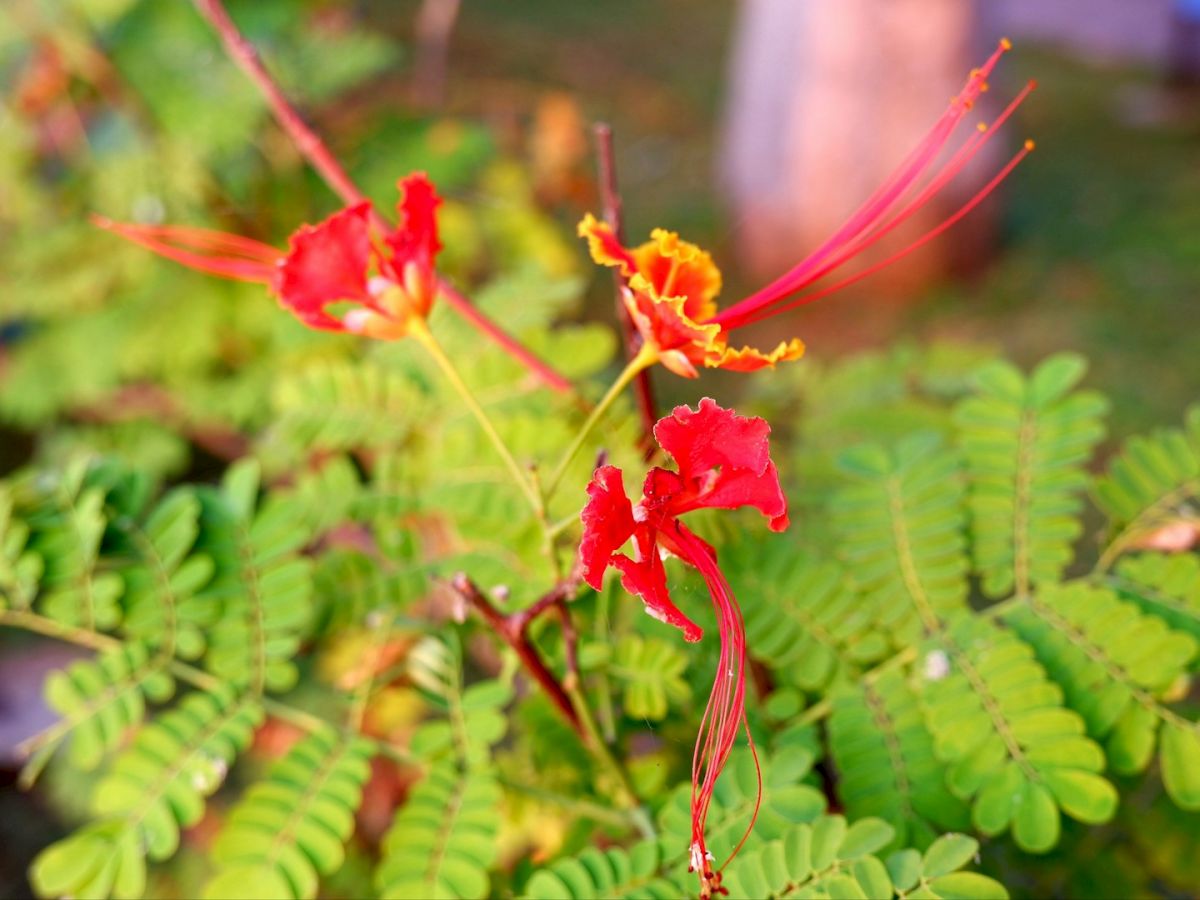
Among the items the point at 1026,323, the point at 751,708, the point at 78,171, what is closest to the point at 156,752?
the point at 751,708

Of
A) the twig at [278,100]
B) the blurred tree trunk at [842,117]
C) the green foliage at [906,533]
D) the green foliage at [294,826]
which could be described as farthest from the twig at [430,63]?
the green foliage at [294,826]

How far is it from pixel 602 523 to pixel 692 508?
0.24 feet

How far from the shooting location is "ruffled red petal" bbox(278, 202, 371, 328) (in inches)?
28.4

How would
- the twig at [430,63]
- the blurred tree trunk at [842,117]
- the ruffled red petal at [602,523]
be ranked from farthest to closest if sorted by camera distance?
the twig at [430,63]
the blurred tree trunk at [842,117]
the ruffled red petal at [602,523]

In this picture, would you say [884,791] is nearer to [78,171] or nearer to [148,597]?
[148,597]

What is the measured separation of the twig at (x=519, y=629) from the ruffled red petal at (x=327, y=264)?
20 cm

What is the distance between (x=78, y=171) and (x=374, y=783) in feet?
4.30

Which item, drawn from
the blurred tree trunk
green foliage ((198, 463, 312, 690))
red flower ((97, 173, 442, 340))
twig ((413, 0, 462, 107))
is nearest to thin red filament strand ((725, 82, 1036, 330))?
red flower ((97, 173, 442, 340))

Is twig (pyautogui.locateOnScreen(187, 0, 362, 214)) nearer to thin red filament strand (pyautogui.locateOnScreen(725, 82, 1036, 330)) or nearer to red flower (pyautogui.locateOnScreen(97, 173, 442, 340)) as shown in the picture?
red flower (pyautogui.locateOnScreen(97, 173, 442, 340))

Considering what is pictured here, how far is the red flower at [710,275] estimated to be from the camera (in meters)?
0.65

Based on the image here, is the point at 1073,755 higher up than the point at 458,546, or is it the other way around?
the point at 1073,755

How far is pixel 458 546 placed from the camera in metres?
1.09

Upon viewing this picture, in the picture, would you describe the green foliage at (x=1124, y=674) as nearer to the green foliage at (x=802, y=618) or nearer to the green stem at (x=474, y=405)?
the green foliage at (x=802, y=618)

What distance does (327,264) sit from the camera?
736mm
